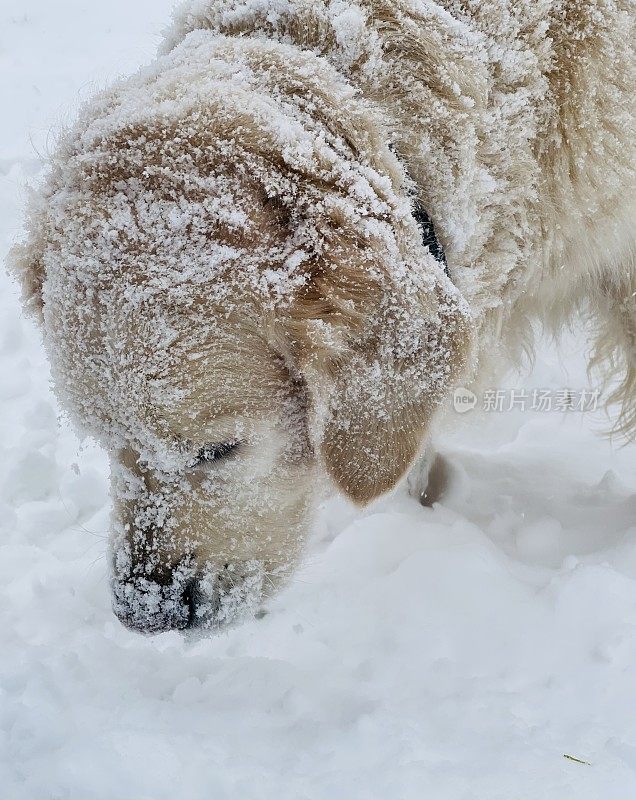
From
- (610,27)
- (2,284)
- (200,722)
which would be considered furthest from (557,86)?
(2,284)

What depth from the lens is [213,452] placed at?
183 cm

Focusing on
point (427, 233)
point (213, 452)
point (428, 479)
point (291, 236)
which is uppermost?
point (291, 236)

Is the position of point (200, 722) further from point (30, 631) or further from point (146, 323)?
point (146, 323)

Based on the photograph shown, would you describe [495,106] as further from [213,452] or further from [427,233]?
[213,452]

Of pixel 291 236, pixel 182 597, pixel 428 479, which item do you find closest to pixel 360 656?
pixel 182 597

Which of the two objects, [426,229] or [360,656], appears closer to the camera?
[426,229]

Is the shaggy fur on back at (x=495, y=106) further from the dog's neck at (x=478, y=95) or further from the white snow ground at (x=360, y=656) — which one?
the white snow ground at (x=360, y=656)

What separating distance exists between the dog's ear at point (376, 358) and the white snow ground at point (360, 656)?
0.53m

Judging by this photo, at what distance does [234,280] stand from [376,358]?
1.23 ft

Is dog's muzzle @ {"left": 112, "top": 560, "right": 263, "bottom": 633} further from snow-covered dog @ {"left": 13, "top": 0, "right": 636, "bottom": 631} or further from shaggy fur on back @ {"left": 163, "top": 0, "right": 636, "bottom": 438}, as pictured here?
shaggy fur on back @ {"left": 163, "top": 0, "right": 636, "bottom": 438}

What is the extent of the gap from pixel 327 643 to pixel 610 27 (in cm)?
180

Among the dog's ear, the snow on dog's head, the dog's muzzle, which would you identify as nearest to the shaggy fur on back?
the snow on dog's head

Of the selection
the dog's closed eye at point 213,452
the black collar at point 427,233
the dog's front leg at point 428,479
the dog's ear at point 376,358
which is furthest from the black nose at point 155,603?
the dog's front leg at point 428,479

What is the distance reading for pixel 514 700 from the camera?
1.93m
